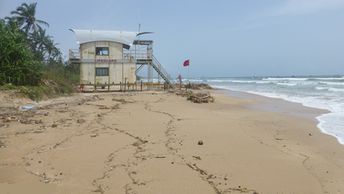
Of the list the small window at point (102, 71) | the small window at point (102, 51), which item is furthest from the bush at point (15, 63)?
the small window at point (102, 51)

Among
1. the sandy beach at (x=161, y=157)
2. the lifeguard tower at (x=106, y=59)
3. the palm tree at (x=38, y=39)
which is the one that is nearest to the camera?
the sandy beach at (x=161, y=157)

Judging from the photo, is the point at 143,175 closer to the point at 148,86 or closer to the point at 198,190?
the point at 198,190

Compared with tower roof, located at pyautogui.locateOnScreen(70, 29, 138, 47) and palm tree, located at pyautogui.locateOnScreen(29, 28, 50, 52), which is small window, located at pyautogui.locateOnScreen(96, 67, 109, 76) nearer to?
tower roof, located at pyautogui.locateOnScreen(70, 29, 138, 47)

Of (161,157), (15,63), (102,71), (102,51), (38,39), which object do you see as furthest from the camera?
(38,39)

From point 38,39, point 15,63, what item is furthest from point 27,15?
point 15,63

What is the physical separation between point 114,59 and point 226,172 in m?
28.9

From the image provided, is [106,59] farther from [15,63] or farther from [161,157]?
[161,157]

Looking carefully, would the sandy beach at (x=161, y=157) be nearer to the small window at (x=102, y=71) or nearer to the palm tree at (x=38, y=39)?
the small window at (x=102, y=71)

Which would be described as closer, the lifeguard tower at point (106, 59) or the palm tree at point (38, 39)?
the lifeguard tower at point (106, 59)

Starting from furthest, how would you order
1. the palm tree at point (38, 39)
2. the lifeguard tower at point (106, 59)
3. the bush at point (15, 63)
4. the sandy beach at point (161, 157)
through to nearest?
1. the palm tree at point (38, 39)
2. the lifeguard tower at point (106, 59)
3. the bush at point (15, 63)
4. the sandy beach at point (161, 157)

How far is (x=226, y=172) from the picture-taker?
703 cm

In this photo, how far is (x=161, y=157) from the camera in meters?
7.98

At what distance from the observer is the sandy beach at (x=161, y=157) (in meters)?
6.21

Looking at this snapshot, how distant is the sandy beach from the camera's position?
245 inches
